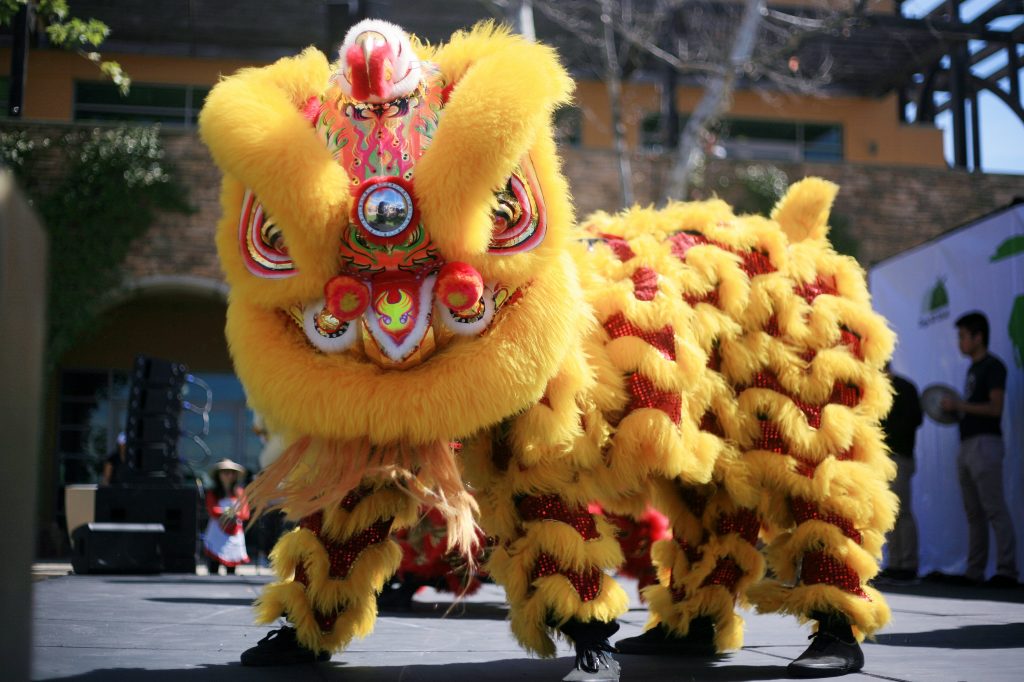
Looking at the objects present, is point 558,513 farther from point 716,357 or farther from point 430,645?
point 430,645

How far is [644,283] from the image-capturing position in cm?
313

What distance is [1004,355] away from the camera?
23.1 ft

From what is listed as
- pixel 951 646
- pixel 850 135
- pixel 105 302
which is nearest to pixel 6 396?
pixel 951 646

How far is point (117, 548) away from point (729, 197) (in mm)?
8913

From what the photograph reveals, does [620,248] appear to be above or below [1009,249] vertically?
below

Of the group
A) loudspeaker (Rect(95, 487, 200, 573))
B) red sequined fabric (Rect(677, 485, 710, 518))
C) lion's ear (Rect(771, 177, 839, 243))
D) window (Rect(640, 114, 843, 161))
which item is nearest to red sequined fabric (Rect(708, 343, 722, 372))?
red sequined fabric (Rect(677, 485, 710, 518))

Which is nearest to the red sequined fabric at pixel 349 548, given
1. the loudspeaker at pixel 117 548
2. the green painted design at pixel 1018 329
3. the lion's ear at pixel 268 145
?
the lion's ear at pixel 268 145

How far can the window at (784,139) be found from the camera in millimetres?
17469

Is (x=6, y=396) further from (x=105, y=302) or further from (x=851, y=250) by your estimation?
(x=851, y=250)

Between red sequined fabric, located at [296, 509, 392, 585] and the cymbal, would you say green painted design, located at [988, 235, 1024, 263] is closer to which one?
the cymbal

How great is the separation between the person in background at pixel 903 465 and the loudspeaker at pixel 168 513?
472 centimetres

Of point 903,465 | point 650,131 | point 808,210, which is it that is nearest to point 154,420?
point 903,465

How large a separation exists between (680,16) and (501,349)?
1318cm

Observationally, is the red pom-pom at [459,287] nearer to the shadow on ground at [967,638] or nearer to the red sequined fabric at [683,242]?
the red sequined fabric at [683,242]
